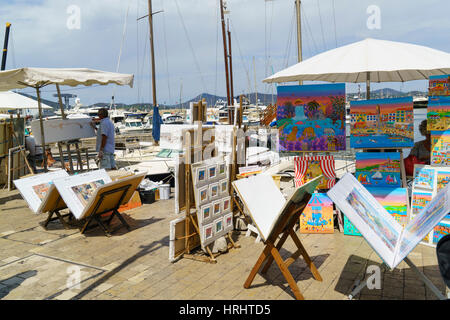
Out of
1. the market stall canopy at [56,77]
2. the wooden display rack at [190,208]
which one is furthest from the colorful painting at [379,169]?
the market stall canopy at [56,77]

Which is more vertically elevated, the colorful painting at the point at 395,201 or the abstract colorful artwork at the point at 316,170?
the abstract colorful artwork at the point at 316,170

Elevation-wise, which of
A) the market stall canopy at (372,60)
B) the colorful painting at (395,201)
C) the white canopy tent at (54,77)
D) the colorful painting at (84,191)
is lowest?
the colorful painting at (395,201)

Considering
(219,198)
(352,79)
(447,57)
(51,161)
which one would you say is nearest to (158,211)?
(219,198)

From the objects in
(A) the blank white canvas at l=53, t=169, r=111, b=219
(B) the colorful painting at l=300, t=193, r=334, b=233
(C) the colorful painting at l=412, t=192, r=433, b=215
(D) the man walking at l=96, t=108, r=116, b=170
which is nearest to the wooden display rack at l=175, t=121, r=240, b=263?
(B) the colorful painting at l=300, t=193, r=334, b=233

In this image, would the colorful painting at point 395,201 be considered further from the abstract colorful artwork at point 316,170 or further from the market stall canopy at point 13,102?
the market stall canopy at point 13,102

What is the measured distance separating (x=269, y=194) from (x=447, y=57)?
9.63 feet

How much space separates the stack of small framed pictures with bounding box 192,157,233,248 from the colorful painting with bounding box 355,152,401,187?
6.40ft

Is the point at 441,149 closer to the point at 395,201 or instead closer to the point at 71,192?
the point at 395,201

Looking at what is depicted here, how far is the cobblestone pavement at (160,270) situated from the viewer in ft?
11.4

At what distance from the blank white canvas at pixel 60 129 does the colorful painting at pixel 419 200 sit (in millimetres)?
6829

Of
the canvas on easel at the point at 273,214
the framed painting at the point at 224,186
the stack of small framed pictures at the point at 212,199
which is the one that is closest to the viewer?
the canvas on easel at the point at 273,214

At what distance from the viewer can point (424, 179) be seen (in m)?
4.88

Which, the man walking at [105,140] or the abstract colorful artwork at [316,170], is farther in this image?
the man walking at [105,140]

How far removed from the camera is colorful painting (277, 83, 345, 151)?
5.61 m
